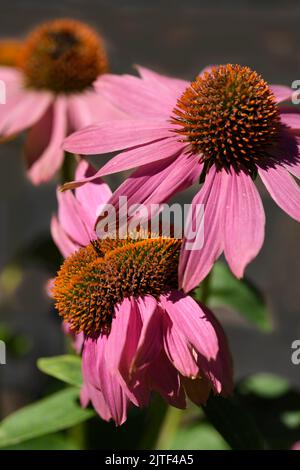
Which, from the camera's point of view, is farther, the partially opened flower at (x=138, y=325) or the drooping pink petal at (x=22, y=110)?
the drooping pink petal at (x=22, y=110)

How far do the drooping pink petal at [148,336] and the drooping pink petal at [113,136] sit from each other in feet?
0.42

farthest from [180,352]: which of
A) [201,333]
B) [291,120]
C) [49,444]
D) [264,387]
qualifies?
[264,387]

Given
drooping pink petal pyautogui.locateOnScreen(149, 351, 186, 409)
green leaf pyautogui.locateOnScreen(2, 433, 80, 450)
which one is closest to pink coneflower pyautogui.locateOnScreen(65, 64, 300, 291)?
drooping pink petal pyautogui.locateOnScreen(149, 351, 186, 409)

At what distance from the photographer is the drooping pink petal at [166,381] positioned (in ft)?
1.83

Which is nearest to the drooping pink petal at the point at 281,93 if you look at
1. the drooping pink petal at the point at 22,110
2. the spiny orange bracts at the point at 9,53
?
the drooping pink petal at the point at 22,110

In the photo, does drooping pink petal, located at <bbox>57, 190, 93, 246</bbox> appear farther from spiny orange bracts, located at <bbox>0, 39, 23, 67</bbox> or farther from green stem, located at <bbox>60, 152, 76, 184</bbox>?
spiny orange bracts, located at <bbox>0, 39, 23, 67</bbox>

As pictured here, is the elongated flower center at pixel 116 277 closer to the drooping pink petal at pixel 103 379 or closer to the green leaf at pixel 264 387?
the drooping pink petal at pixel 103 379

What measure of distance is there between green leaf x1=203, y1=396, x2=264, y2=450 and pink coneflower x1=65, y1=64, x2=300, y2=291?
192 mm

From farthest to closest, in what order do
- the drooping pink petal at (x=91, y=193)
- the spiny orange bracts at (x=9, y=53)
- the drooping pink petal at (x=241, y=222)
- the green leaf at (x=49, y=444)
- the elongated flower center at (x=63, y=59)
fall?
the spiny orange bracts at (x=9, y=53) → the elongated flower center at (x=63, y=59) → the green leaf at (x=49, y=444) → the drooping pink petal at (x=91, y=193) → the drooping pink petal at (x=241, y=222)

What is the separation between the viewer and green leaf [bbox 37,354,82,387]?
66 centimetres

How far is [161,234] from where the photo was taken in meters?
0.58

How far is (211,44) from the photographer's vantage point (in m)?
1.72

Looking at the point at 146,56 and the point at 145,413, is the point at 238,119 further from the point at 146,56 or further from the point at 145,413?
the point at 146,56
